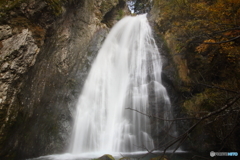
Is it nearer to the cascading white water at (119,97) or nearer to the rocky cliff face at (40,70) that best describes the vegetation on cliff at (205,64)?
the cascading white water at (119,97)

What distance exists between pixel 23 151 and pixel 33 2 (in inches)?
279

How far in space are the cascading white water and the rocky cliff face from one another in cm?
76

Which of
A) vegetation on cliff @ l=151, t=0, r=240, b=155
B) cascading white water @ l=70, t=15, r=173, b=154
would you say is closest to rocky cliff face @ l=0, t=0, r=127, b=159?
cascading white water @ l=70, t=15, r=173, b=154

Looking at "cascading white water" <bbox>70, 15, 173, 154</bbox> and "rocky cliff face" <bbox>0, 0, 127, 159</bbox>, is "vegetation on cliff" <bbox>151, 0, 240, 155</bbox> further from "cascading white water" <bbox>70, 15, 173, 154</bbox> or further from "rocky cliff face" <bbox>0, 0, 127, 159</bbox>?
"rocky cliff face" <bbox>0, 0, 127, 159</bbox>

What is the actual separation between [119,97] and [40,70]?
16.3 feet

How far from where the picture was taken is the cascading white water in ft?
30.2

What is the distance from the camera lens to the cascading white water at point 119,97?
9211 mm

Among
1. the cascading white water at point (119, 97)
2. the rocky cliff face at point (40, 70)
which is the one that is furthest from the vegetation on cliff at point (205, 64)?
the rocky cliff face at point (40, 70)

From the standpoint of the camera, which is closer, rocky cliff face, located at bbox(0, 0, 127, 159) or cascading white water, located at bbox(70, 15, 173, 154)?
rocky cliff face, located at bbox(0, 0, 127, 159)

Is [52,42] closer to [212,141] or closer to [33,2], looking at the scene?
[33,2]

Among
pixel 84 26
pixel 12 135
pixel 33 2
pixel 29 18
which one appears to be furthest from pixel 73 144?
pixel 84 26

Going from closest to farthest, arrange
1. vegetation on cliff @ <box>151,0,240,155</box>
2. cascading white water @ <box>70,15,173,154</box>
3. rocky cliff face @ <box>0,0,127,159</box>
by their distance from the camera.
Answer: vegetation on cliff @ <box>151,0,240,155</box>
rocky cliff face @ <box>0,0,127,159</box>
cascading white water @ <box>70,15,173,154</box>

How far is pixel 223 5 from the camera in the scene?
7910 millimetres

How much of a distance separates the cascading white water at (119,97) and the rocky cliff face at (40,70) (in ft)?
2.48
